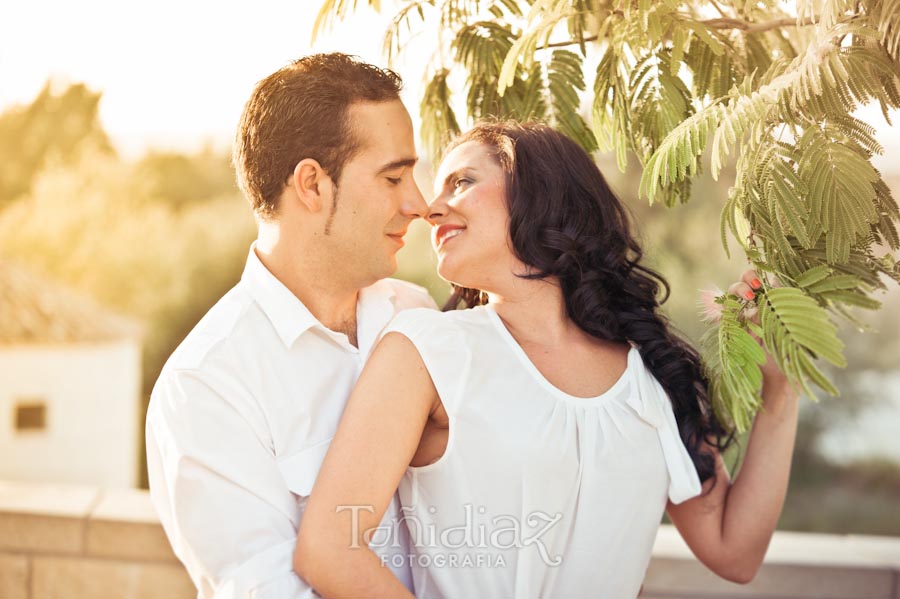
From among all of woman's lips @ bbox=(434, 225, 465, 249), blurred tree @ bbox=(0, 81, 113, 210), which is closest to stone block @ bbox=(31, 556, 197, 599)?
woman's lips @ bbox=(434, 225, 465, 249)

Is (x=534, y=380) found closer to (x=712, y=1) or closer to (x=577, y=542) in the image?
(x=577, y=542)

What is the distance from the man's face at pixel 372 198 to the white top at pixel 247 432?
0.18 meters

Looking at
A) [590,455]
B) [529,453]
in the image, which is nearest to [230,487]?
[529,453]

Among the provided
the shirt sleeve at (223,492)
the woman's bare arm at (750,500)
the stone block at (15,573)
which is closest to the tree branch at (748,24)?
the woman's bare arm at (750,500)

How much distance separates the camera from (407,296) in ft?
8.14

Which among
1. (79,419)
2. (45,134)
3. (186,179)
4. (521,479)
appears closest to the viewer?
(521,479)

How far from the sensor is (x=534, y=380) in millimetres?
1962

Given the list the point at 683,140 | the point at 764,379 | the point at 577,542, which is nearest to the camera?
the point at 683,140

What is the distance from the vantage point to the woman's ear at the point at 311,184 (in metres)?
2.21

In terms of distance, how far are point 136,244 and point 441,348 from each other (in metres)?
12.5

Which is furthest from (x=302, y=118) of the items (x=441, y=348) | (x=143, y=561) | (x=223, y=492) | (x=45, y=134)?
(x=45, y=134)

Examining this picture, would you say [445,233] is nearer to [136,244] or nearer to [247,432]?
[247,432]

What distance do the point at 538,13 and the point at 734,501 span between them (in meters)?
1.14

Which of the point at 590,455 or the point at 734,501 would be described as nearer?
the point at 590,455
